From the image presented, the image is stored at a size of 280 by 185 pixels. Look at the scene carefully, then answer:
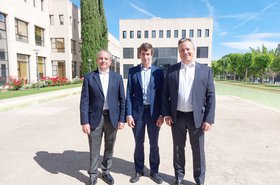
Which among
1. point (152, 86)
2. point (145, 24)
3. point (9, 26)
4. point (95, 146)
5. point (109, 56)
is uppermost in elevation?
point (145, 24)

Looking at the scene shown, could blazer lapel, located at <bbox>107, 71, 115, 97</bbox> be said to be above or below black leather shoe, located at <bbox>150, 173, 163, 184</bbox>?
above

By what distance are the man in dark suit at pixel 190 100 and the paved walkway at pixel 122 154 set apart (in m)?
0.73

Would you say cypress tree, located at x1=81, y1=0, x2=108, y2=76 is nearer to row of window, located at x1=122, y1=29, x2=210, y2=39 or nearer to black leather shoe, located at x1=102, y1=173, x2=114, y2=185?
row of window, located at x1=122, y1=29, x2=210, y2=39

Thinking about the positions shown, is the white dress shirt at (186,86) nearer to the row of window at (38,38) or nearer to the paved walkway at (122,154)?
the paved walkway at (122,154)

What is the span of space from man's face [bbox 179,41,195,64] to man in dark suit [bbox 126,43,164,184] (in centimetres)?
46

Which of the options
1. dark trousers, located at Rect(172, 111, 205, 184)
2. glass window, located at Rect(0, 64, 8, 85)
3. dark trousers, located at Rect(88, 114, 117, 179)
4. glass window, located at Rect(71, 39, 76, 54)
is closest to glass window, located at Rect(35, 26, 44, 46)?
glass window, located at Rect(71, 39, 76, 54)

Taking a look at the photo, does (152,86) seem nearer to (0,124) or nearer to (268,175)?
(268,175)

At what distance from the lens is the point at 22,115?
7.86 meters

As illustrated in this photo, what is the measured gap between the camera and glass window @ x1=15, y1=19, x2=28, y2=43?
67.6 ft

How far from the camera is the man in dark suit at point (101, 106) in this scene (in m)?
2.88

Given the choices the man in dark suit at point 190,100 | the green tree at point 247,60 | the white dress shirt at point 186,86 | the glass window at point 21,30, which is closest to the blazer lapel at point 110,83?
the man in dark suit at point 190,100

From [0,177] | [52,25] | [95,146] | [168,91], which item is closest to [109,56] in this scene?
[168,91]

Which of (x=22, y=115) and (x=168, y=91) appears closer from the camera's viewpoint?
(x=168, y=91)

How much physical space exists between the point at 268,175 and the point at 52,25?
106 ft
